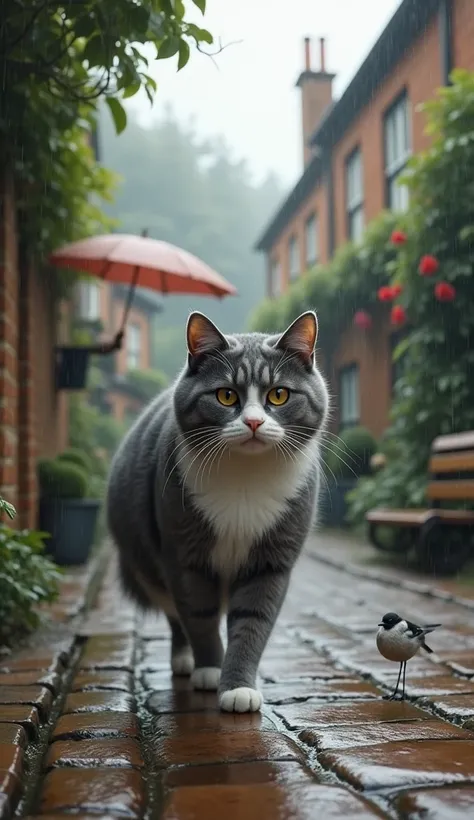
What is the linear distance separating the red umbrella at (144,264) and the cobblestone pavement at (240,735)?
2266mm

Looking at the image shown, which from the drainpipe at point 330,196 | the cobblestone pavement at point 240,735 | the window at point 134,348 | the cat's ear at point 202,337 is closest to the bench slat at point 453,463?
the cobblestone pavement at point 240,735

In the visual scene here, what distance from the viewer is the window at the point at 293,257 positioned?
14.7m

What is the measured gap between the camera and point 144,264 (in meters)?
4.93

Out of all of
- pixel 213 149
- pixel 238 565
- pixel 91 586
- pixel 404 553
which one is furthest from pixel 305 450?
pixel 213 149

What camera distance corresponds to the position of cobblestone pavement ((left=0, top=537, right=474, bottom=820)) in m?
1.54

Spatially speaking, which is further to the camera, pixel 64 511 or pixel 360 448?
pixel 360 448

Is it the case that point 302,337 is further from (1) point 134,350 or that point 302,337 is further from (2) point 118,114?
(1) point 134,350

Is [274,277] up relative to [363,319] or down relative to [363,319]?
up

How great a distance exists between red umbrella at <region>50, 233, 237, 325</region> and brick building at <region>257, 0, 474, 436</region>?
304 cm

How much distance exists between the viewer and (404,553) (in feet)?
21.9

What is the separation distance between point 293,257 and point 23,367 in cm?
1033

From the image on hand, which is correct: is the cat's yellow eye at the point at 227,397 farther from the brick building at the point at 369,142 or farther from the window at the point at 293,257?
the window at the point at 293,257

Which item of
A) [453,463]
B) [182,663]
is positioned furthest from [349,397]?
[182,663]

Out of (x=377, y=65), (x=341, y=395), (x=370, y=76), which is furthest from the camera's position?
(x=341, y=395)
